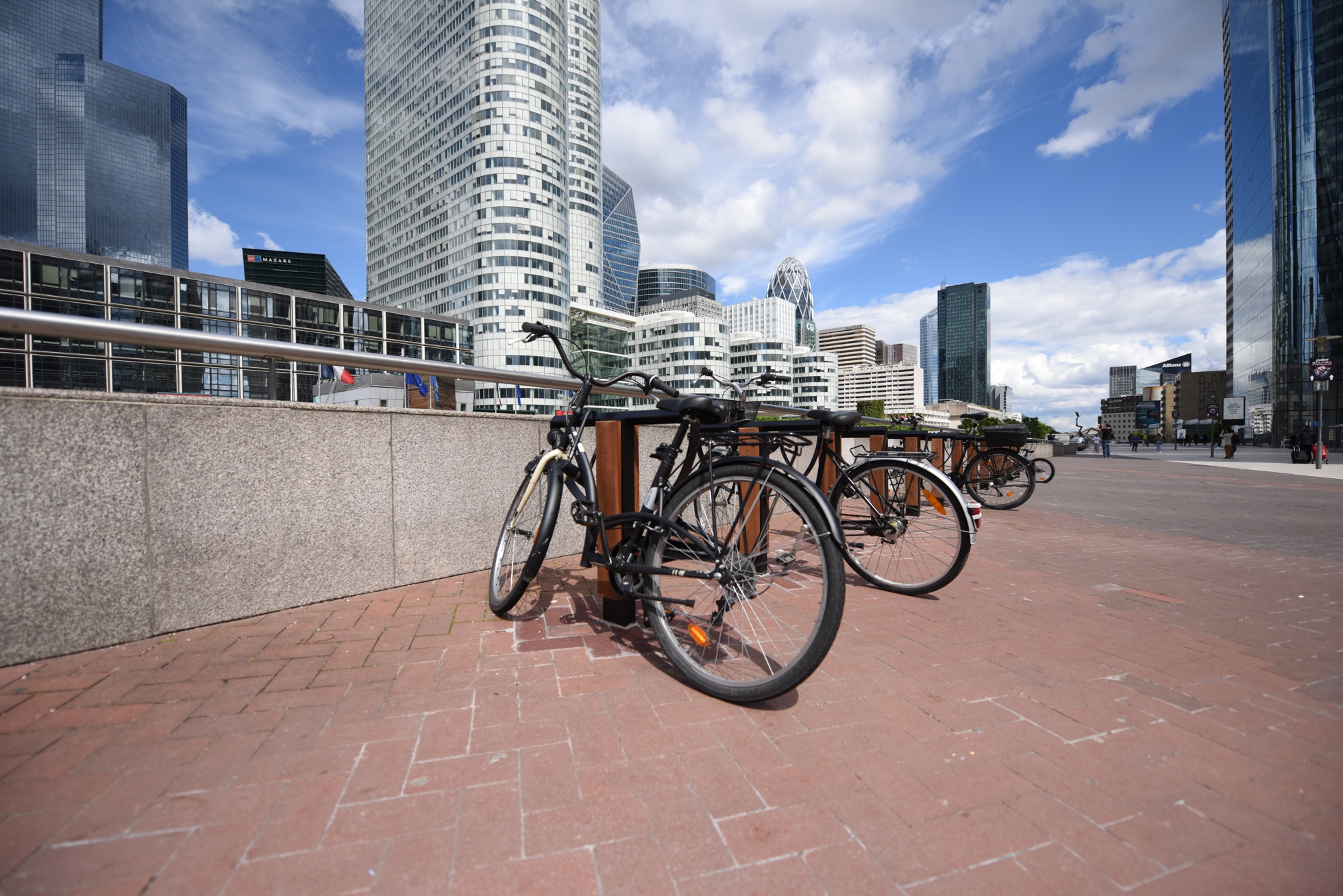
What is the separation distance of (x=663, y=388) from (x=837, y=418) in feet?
3.61

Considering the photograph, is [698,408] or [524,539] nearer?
[698,408]

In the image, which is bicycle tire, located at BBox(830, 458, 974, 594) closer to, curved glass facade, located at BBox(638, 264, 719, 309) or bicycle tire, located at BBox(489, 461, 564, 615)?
bicycle tire, located at BBox(489, 461, 564, 615)

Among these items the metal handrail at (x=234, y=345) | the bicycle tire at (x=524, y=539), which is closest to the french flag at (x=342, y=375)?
the metal handrail at (x=234, y=345)

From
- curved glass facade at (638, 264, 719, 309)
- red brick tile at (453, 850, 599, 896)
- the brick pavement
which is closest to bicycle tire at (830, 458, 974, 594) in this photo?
the brick pavement

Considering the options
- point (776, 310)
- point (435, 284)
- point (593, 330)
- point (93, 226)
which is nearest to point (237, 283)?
point (435, 284)

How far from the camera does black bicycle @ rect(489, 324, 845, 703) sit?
211cm

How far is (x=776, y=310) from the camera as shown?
19100cm

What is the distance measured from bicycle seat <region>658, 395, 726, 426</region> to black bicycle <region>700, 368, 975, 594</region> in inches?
34.9

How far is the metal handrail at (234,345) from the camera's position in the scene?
2.38 meters

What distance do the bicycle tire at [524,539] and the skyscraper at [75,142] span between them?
196 metres

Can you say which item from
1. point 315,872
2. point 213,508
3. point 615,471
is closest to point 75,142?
point 213,508

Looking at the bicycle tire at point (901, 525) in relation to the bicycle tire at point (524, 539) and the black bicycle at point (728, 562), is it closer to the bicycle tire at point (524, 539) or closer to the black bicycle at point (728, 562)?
the black bicycle at point (728, 562)

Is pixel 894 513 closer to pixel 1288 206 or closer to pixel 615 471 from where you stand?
pixel 615 471

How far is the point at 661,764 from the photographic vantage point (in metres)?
1.80
